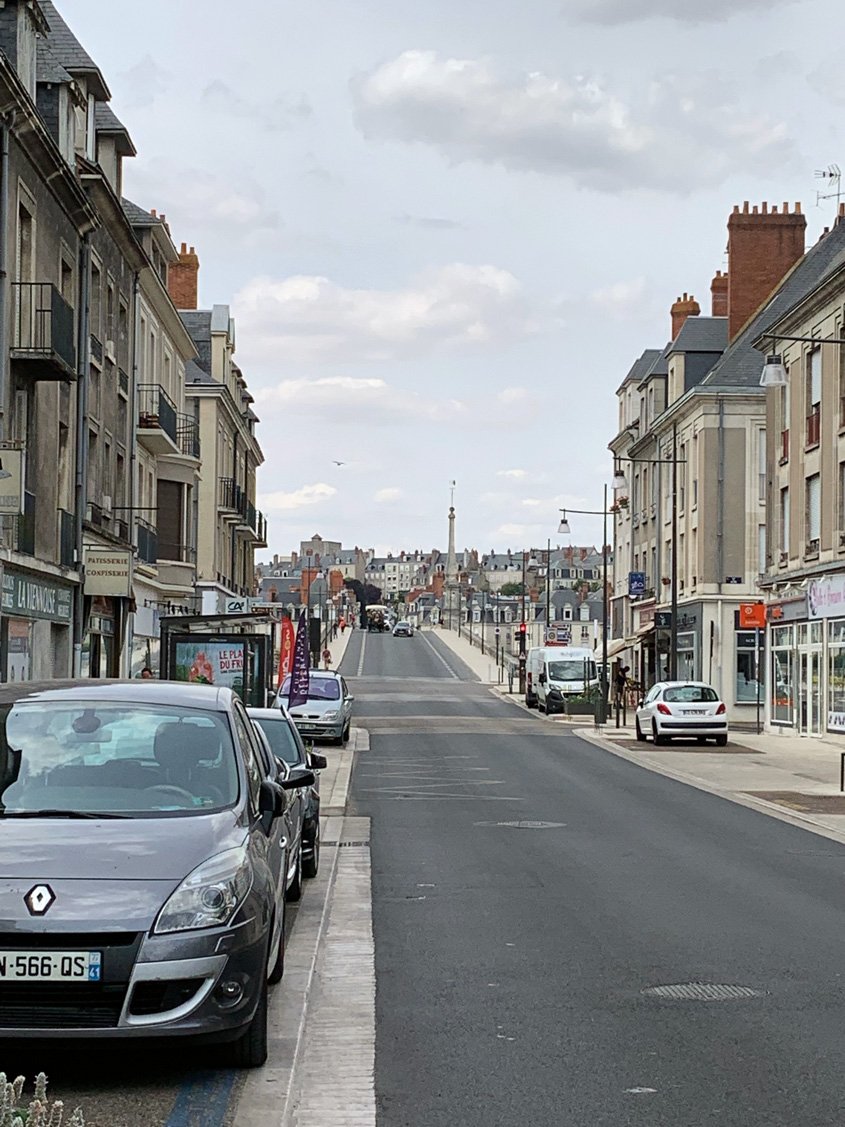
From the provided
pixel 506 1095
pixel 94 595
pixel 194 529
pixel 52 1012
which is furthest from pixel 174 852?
pixel 194 529

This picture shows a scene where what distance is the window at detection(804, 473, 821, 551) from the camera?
128ft

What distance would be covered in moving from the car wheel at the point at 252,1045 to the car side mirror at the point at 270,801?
1.20 meters

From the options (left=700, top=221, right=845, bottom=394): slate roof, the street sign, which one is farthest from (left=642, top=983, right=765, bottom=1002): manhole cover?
the street sign

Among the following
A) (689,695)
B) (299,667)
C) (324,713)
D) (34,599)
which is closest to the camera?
(34,599)

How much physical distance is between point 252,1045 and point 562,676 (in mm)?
48401

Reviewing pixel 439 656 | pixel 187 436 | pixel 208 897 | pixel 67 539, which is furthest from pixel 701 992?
pixel 439 656

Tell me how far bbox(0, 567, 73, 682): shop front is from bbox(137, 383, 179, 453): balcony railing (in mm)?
10619

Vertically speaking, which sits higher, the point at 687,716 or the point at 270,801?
the point at 270,801

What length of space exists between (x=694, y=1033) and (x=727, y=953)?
2337mm

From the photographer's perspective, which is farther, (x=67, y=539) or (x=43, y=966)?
(x=67, y=539)

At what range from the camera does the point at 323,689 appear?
1438 inches

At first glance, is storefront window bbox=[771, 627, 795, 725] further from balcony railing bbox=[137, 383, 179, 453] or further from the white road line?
the white road line

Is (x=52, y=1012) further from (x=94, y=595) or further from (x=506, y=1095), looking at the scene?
(x=94, y=595)

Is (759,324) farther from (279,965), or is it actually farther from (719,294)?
(279,965)
